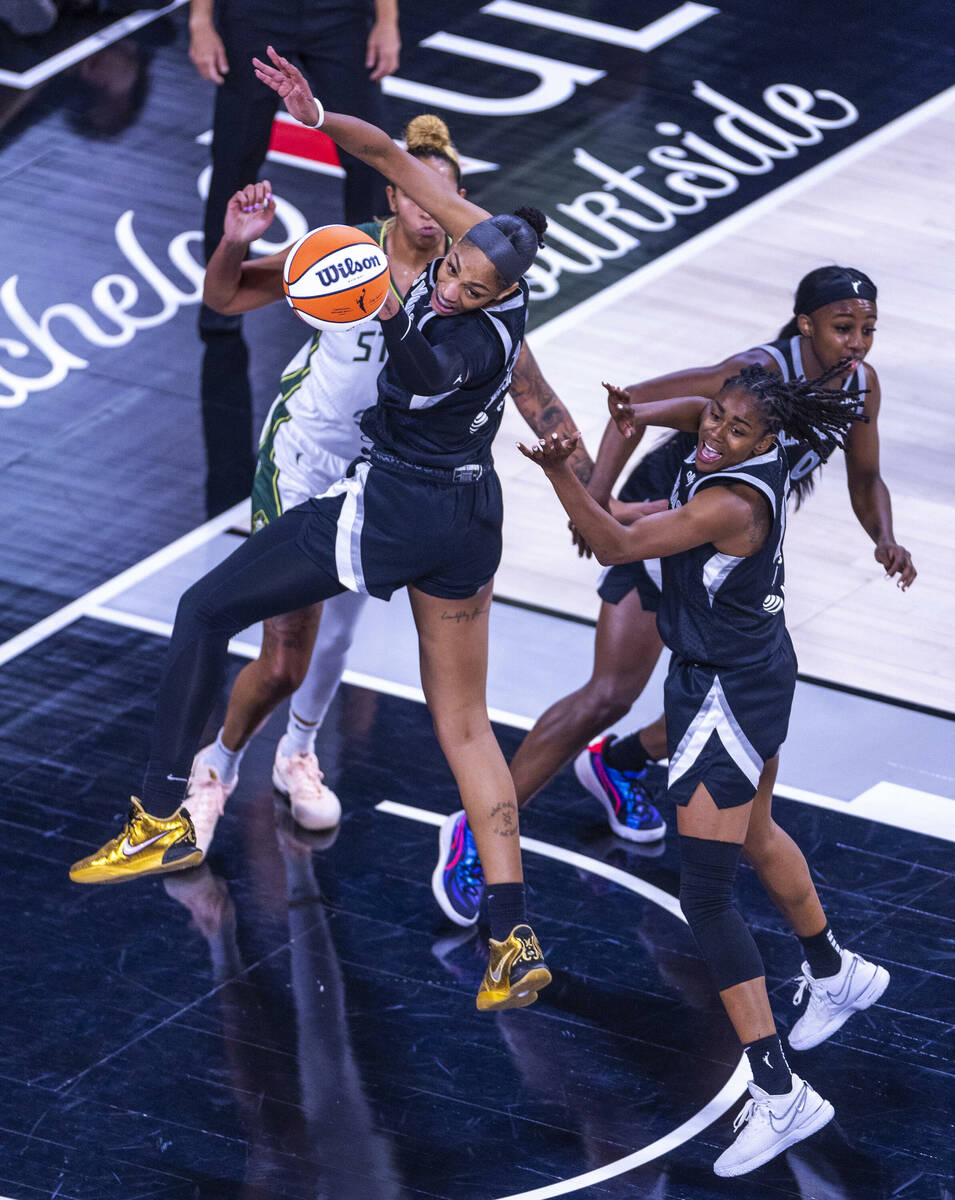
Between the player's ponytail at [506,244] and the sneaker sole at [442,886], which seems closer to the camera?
the player's ponytail at [506,244]

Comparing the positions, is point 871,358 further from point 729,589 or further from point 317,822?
point 729,589

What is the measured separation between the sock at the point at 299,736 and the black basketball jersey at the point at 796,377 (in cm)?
154

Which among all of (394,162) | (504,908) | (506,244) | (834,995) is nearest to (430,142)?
(394,162)

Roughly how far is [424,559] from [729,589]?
73cm

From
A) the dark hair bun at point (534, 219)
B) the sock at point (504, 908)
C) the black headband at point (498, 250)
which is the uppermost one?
the black headband at point (498, 250)

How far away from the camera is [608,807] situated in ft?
21.3

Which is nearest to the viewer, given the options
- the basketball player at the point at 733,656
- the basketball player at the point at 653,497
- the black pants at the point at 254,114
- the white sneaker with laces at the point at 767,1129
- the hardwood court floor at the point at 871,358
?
the basketball player at the point at 733,656

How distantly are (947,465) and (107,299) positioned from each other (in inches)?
138

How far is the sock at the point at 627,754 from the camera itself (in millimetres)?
6441

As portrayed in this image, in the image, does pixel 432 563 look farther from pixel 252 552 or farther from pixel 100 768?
pixel 100 768

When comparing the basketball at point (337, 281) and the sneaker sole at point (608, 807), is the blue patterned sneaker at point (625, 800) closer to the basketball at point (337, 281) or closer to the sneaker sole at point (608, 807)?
the sneaker sole at point (608, 807)

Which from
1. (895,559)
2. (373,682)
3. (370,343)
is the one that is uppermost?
(370,343)

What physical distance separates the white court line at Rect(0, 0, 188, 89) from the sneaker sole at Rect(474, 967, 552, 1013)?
7.16 metres

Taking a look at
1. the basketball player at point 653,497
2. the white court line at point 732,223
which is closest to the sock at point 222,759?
the basketball player at point 653,497
